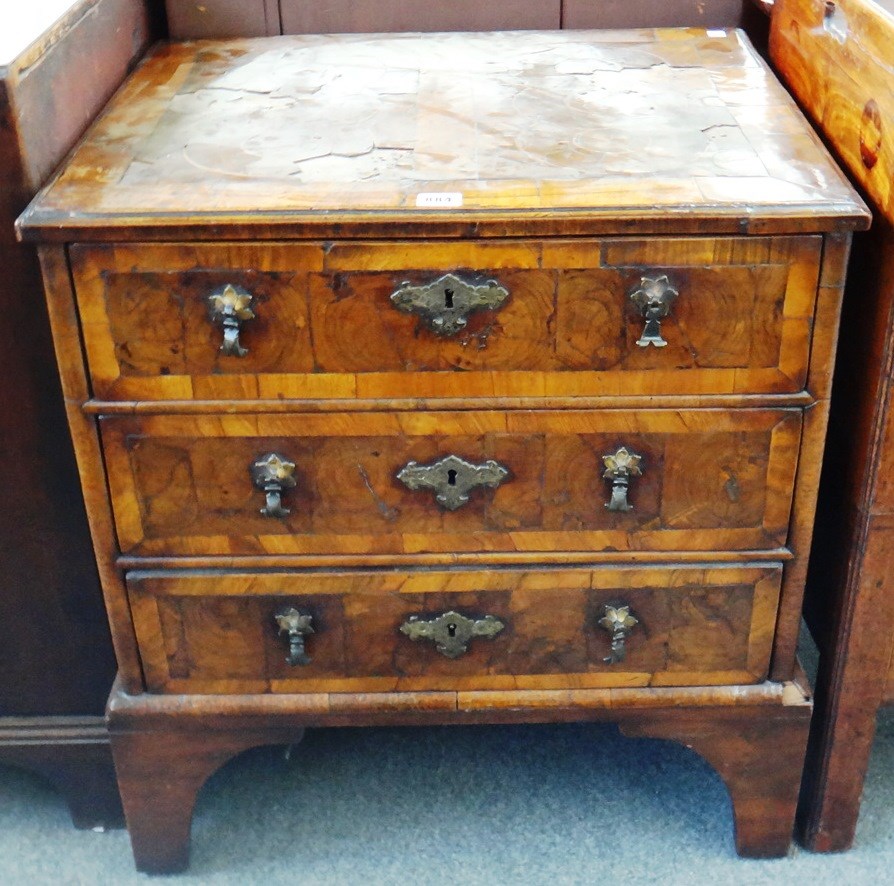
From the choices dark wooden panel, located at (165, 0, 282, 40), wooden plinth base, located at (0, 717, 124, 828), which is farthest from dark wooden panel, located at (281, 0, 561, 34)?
wooden plinth base, located at (0, 717, 124, 828)

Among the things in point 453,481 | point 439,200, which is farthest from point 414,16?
point 453,481

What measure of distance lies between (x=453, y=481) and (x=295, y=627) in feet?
0.80

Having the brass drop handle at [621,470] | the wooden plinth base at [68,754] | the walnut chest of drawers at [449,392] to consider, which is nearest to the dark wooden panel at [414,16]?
the walnut chest of drawers at [449,392]

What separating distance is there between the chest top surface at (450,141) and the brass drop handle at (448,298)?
6cm

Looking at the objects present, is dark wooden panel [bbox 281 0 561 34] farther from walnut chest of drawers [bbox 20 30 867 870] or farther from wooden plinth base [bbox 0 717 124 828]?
wooden plinth base [bbox 0 717 124 828]

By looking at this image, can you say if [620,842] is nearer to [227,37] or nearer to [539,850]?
[539,850]

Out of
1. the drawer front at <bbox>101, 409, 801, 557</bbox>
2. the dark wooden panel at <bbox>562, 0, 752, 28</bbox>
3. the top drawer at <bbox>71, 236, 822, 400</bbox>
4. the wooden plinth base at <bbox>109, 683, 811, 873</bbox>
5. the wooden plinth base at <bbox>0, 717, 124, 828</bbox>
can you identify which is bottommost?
the wooden plinth base at <bbox>0, 717, 124, 828</bbox>

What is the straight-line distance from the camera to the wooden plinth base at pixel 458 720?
52.4 inches

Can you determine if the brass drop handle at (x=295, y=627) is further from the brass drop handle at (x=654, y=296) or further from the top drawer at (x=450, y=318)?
the brass drop handle at (x=654, y=296)

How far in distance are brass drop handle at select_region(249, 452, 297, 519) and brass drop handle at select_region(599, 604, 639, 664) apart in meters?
0.36

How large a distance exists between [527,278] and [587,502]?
259 millimetres

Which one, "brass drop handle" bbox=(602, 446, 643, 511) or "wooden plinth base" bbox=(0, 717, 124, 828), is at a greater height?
"brass drop handle" bbox=(602, 446, 643, 511)

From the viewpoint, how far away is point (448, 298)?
110cm

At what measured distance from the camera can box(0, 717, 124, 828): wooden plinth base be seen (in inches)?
57.4
